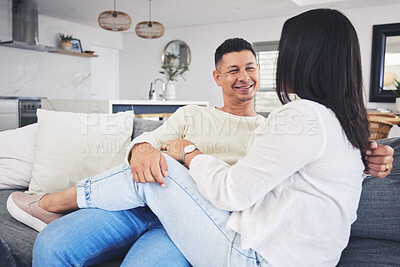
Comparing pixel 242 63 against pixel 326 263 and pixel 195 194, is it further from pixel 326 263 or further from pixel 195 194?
pixel 326 263

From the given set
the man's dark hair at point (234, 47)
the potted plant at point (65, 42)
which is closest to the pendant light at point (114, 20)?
the potted plant at point (65, 42)

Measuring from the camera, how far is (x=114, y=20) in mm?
Answer: 5113

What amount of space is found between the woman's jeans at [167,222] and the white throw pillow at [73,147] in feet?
2.30

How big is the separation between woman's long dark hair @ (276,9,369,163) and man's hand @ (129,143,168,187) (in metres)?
0.44

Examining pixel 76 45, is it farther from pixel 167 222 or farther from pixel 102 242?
pixel 167 222

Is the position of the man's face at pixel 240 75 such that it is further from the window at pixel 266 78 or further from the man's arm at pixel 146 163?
the window at pixel 266 78

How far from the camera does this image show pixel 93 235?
3.62 feet

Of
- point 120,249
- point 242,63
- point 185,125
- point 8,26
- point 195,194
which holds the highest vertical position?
point 8,26

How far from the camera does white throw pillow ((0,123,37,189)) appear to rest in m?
1.90

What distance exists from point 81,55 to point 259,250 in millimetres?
6957

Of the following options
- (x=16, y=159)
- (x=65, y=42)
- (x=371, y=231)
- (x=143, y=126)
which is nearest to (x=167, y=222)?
(x=371, y=231)

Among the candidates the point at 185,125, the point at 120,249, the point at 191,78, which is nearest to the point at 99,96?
the point at 191,78

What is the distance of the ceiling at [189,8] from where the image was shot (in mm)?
5621

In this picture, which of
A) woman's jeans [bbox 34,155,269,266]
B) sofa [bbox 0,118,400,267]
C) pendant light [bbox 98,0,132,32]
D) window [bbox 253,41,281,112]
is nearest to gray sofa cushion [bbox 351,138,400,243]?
sofa [bbox 0,118,400,267]
